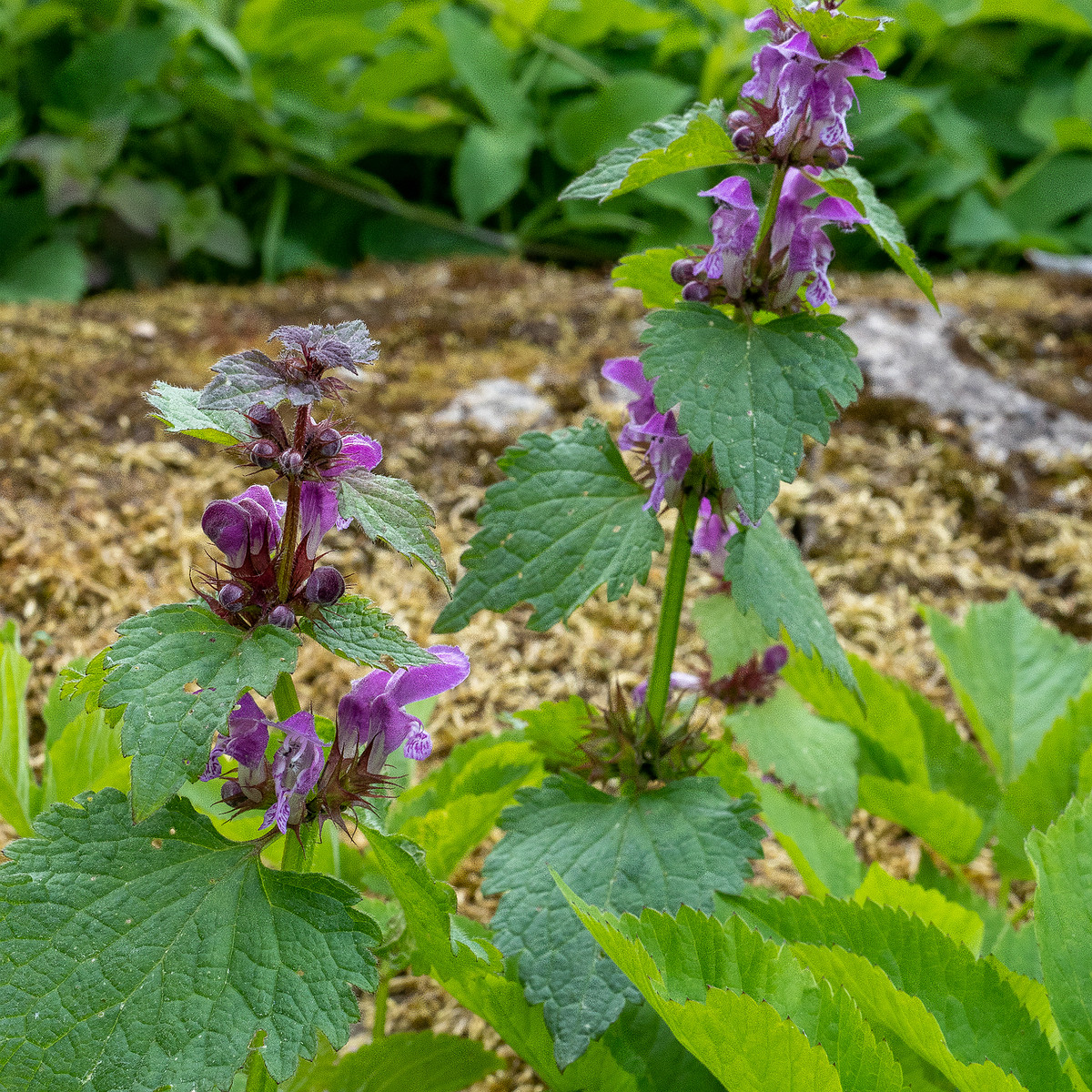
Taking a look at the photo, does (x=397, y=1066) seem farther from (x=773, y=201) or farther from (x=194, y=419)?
(x=773, y=201)

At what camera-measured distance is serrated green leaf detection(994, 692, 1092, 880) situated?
1.50 meters

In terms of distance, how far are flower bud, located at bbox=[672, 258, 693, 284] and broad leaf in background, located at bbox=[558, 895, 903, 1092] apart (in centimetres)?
65

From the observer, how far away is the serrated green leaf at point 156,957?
2.69 ft

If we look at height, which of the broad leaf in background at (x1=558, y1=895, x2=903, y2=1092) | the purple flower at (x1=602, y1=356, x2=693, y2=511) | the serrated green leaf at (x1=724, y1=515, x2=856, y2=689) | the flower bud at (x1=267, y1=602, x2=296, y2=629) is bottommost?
the broad leaf in background at (x1=558, y1=895, x2=903, y2=1092)

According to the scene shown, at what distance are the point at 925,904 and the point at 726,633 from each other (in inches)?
16.3

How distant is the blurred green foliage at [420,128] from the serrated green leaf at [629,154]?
2648 mm

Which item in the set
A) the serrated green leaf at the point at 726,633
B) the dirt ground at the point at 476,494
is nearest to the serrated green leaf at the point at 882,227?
the serrated green leaf at the point at 726,633

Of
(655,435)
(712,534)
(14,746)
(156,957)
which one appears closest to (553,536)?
(655,435)

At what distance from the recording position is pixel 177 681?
2.63 ft

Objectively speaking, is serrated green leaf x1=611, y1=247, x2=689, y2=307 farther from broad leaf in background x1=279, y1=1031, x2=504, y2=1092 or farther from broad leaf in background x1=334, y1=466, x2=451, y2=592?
broad leaf in background x1=279, y1=1031, x2=504, y2=1092

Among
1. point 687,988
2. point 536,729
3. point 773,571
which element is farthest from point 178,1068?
point 773,571

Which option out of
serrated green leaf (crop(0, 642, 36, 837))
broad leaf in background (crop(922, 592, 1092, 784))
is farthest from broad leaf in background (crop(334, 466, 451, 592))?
broad leaf in background (crop(922, 592, 1092, 784))

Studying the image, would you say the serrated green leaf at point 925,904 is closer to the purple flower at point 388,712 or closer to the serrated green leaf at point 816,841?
the serrated green leaf at point 816,841

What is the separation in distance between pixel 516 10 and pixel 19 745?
347 centimetres
